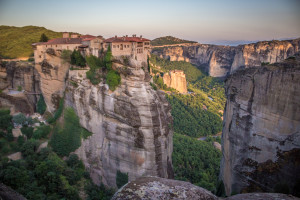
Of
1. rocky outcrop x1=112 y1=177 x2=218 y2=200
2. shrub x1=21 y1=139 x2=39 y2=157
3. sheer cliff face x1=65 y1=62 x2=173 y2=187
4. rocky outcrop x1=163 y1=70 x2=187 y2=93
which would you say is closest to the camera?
rocky outcrop x1=112 y1=177 x2=218 y2=200

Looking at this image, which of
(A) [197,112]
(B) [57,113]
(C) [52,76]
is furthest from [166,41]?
(B) [57,113]

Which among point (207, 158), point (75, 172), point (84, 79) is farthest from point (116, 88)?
point (207, 158)

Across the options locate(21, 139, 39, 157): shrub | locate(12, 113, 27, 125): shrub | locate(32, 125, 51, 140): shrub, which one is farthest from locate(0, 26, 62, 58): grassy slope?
locate(21, 139, 39, 157): shrub

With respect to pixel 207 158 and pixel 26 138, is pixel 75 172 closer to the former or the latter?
pixel 26 138

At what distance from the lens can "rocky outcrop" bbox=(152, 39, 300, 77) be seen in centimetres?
7775

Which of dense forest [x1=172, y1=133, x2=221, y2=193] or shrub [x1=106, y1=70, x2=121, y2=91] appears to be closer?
shrub [x1=106, y1=70, x2=121, y2=91]

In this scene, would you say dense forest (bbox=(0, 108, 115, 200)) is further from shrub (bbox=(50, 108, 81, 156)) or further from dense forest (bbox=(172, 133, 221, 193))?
dense forest (bbox=(172, 133, 221, 193))

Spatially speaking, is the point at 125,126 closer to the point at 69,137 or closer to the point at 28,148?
the point at 69,137

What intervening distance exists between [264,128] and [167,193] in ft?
27.0

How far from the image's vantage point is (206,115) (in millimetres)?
63281

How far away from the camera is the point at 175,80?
78.2 meters

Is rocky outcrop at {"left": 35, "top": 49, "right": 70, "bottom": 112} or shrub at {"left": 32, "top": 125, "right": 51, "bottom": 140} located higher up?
rocky outcrop at {"left": 35, "top": 49, "right": 70, "bottom": 112}

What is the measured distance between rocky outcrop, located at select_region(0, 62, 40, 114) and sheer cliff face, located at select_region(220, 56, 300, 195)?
2964 cm

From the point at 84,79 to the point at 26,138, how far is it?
1171 centimetres
